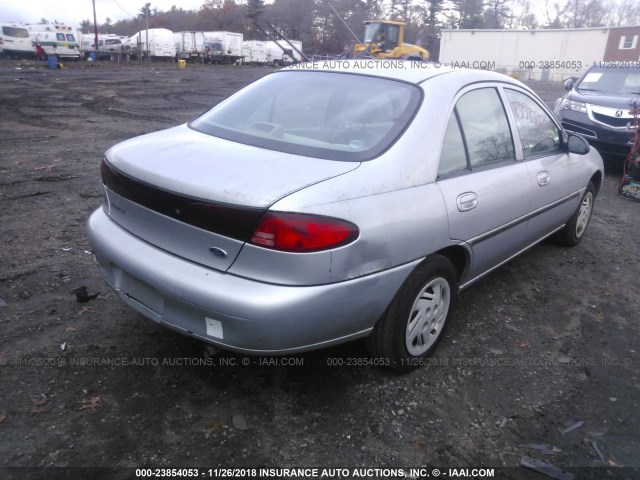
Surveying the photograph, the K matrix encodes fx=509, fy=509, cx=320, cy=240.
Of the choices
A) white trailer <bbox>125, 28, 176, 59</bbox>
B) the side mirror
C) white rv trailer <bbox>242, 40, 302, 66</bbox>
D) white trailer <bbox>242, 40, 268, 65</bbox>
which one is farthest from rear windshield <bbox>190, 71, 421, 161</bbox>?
white trailer <bbox>242, 40, 268, 65</bbox>

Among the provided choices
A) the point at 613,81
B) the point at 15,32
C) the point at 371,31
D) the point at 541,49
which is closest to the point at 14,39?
the point at 15,32

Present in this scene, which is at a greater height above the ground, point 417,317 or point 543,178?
point 543,178

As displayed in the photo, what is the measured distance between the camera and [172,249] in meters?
2.42

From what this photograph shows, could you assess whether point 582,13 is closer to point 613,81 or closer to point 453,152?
point 613,81

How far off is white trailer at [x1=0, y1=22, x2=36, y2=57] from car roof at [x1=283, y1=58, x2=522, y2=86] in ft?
131

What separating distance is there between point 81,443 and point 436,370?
1.91 metres

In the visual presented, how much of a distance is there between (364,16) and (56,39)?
24.4 meters

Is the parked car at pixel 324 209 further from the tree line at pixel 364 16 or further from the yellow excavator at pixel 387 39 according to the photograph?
the tree line at pixel 364 16

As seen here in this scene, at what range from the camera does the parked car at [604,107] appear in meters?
7.97

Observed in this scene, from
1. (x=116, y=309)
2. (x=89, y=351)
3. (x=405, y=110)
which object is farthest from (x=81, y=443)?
(x=405, y=110)

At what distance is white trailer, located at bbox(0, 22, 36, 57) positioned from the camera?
116 ft

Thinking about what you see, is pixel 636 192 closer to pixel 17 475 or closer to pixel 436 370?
pixel 436 370

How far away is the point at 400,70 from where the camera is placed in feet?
10.7

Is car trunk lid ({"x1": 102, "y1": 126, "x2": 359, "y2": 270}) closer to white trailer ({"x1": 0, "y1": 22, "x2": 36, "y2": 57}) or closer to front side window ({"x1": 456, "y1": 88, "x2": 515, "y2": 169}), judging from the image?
front side window ({"x1": 456, "y1": 88, "x2": 515, "y2": 169})
